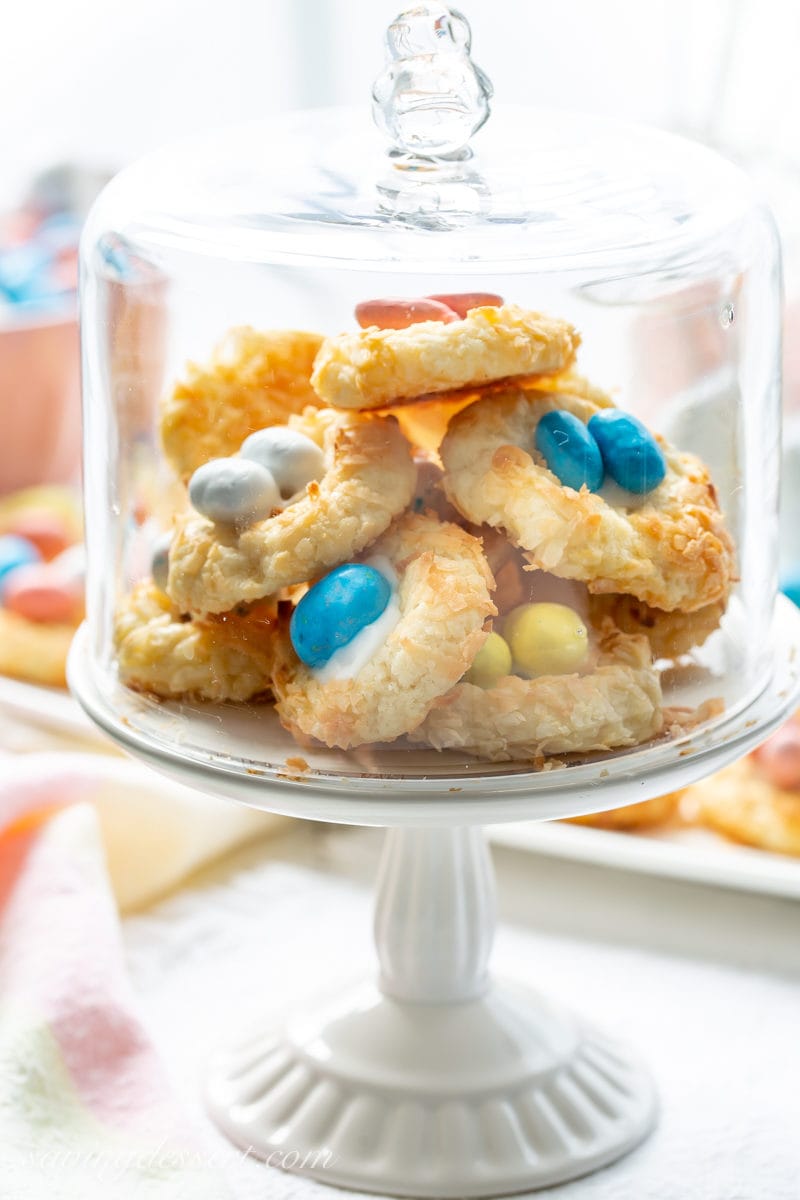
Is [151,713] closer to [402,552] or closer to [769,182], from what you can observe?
[402,552]

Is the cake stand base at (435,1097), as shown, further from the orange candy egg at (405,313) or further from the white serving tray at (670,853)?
the orange candy egg at (405,313)

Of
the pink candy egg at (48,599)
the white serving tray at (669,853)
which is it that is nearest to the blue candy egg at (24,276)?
the pink candy egg at (48,599)

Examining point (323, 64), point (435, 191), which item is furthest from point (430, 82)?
point (323, 64)

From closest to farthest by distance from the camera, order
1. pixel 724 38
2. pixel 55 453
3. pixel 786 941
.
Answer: pixel 786 941 < pixel 55 453 < pixel 724 38

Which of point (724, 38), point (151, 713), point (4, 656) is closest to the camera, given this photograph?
point (151, 713)

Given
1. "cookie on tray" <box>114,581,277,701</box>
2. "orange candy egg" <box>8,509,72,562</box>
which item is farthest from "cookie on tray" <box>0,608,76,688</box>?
"cookie on tray" <box>114,581,277,701</box>

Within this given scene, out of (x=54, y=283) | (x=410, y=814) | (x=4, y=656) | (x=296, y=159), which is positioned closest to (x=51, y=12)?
(x=54, y=283)

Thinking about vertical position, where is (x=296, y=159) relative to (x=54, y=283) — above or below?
above
